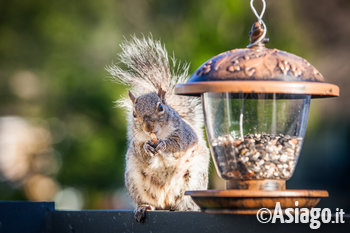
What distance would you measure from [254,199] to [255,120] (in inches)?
12.7

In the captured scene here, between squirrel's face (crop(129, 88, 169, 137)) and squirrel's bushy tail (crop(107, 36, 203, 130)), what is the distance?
0.16m

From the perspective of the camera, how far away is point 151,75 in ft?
13.3

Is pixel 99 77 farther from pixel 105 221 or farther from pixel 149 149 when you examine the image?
pixel 105 221

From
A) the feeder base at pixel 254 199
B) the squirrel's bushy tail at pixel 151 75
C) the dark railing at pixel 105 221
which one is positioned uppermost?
the squirrel's bushy tail at pixel 151 75

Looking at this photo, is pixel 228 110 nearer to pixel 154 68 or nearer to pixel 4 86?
pixel 154 68

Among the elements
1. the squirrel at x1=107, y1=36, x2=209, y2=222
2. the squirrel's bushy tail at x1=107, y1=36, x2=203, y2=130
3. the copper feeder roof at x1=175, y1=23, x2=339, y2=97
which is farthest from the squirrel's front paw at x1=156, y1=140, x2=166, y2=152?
the copper feeder roof at x1=175, y1=23, x2=339, y2=97

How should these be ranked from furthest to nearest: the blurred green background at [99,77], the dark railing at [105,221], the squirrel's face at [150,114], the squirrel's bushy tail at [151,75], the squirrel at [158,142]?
the blurred green background at [99,77] < the squirrel's bushy tail at [151,75] < the squirrel's face at [150,114] < the squirrel at [158,142] < the dark railing at [105,221]

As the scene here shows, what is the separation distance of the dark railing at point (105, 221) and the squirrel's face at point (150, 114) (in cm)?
74

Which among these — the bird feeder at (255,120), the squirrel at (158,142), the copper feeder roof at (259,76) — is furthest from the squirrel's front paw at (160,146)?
the copper feeder roof at (259,76)

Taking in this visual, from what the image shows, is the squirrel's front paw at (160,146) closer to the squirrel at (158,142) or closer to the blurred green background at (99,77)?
the squirrel at (158,142)

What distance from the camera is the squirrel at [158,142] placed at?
364cm

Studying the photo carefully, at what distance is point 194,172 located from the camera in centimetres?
369

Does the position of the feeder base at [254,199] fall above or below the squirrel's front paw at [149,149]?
below

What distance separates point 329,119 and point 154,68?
13.2ft
